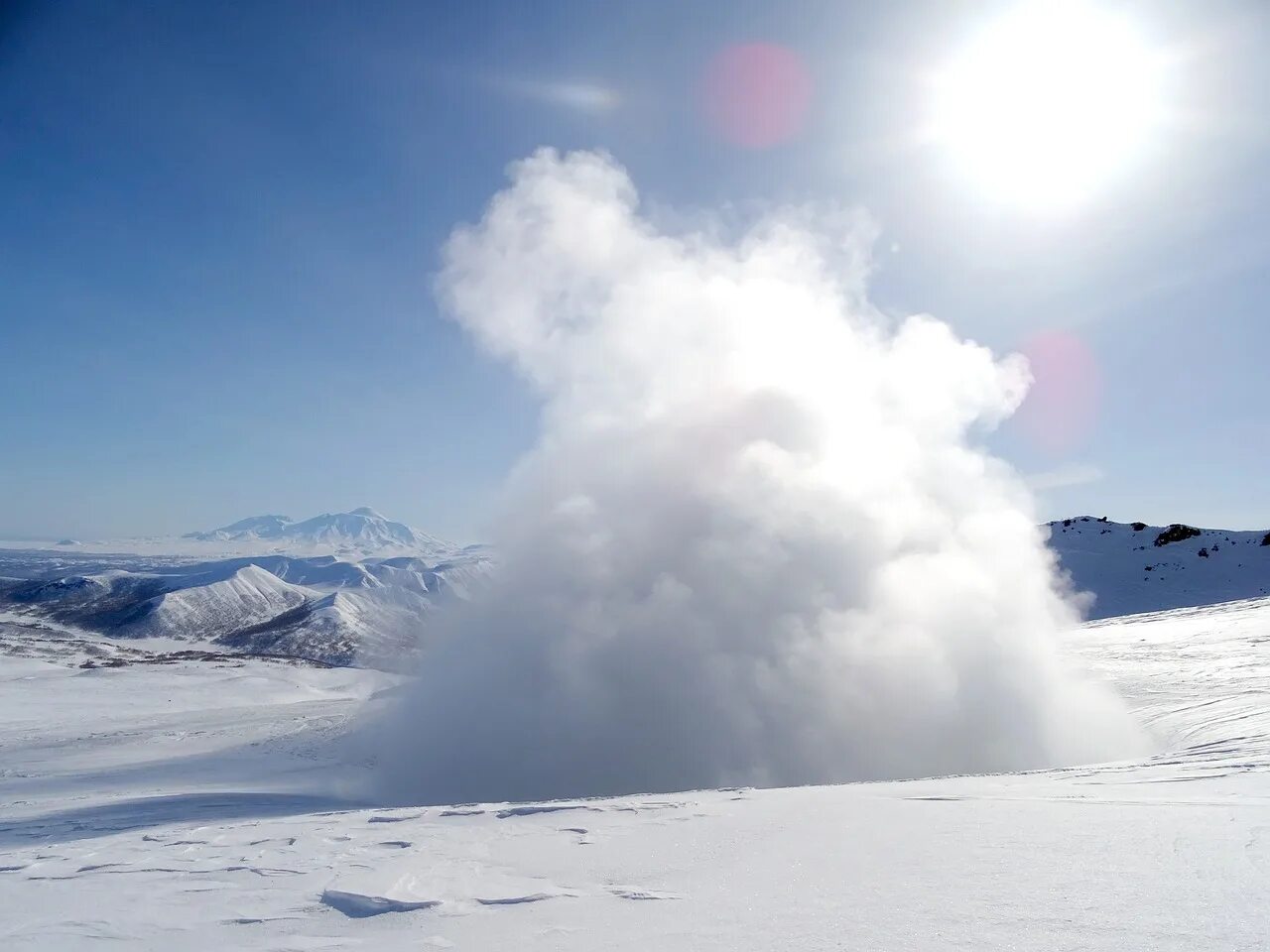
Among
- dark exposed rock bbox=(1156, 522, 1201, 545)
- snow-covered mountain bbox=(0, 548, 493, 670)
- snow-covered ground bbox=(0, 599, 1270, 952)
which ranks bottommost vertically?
snow-covered mountain bbox=(0, 548, 493, 670)

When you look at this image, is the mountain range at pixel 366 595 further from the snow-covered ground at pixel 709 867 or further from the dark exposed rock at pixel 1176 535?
the snow-covered ground at pixel 709 867

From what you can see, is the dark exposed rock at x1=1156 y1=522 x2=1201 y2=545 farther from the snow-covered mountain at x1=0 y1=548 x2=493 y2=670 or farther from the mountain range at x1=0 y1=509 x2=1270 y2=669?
the snow-covered mountain at x1=0 y1=548 x2=493 y2=670

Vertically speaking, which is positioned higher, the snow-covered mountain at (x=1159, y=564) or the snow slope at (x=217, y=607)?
the snow-covered mountain at (x=1159, y=564)

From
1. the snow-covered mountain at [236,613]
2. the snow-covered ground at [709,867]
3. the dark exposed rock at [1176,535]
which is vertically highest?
the dark exposed rock at [1176,535]

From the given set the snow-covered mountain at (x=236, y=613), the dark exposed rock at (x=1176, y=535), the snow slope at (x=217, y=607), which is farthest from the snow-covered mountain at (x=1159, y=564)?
the snow slope at (x=217, y=607)

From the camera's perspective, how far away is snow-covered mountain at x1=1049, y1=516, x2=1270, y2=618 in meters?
41.2

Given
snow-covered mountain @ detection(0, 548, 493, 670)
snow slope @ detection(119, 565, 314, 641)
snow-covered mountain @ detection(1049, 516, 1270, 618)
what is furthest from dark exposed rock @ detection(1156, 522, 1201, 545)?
snow slope @ detection(119, 565, 314, 641)

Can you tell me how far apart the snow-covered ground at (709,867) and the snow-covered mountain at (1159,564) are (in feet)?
122

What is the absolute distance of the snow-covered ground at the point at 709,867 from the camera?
12.8ft

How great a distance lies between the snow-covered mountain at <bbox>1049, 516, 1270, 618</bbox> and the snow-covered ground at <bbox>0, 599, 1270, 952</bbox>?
37.1m

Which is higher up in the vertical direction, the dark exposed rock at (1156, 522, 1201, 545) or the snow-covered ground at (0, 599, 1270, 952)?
the dark exposed rock at (1156, 522, 1201, 545)

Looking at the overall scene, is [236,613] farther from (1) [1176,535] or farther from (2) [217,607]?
(1) [1176,535]

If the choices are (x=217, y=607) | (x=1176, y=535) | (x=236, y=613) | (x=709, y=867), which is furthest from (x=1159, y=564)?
(x=217, y=607)

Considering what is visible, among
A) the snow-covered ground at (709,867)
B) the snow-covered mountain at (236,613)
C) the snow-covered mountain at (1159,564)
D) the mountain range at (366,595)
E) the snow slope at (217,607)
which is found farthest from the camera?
the snow slope at (217,607)
